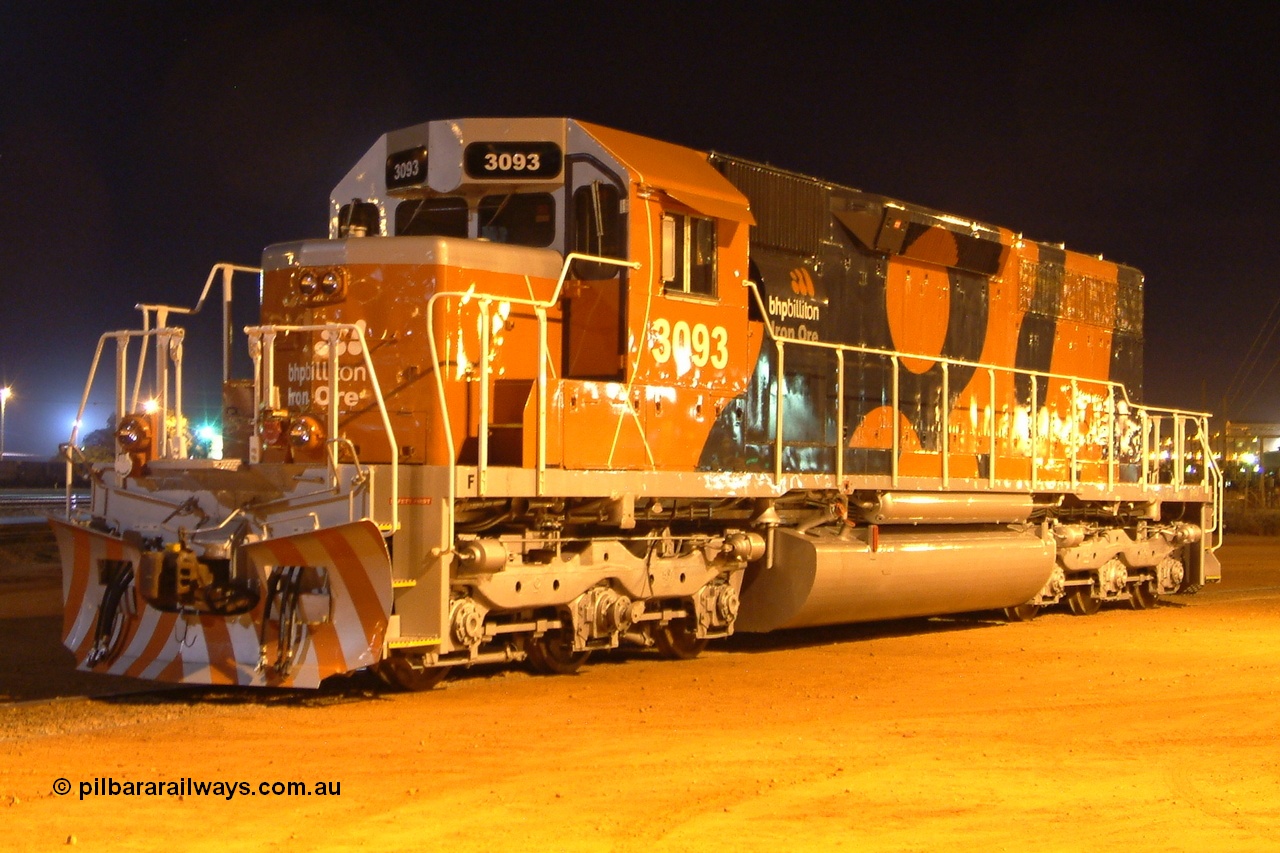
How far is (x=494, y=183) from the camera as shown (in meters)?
9.09

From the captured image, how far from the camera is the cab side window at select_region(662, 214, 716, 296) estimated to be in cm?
925

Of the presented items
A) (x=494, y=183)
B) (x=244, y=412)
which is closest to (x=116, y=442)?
(x=244, y=412)

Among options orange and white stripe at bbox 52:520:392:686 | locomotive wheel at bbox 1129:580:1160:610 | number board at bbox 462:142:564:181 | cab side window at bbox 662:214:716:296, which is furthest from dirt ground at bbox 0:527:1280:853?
locomotive wheel at bbox 1129:580:1160:610

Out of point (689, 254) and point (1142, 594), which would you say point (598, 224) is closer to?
point (689, 254)

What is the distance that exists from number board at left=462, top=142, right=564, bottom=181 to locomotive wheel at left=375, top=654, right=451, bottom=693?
128 inches

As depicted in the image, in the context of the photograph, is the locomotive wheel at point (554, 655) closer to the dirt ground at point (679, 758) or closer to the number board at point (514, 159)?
the dirt ground at point (679, 758)

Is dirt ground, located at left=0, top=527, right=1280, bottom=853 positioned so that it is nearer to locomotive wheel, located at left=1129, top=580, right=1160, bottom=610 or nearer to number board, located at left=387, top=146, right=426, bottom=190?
number board, located at left=387, top=146, right=426, bottom=190

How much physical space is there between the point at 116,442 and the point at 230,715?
87.4 inches

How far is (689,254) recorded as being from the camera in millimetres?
9461

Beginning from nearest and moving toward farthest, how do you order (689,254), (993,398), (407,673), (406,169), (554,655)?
1. (407,673)
2. (554,655)
3. (406,169)
4. (689,254)
5. (993,398)

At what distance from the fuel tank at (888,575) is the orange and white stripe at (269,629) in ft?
12.8

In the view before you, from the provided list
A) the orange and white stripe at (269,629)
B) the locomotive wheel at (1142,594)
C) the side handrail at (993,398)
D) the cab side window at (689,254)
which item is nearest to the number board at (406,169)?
the cab side window at (689,254)

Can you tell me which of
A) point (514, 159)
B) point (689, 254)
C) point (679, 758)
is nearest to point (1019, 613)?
point (689, 254)

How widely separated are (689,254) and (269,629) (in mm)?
3843
